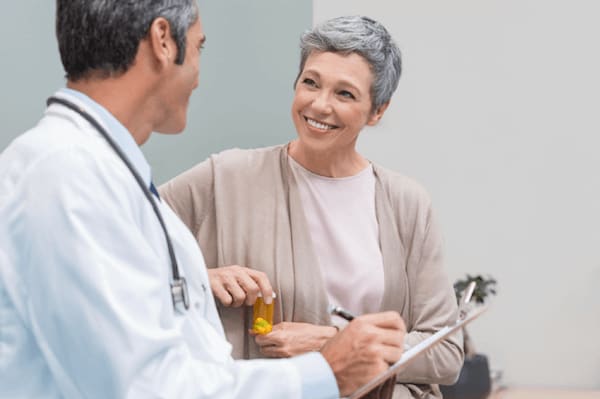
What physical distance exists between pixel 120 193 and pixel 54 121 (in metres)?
0.14

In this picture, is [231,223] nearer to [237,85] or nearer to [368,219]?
[368,219]

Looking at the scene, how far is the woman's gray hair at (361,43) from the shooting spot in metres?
2.09

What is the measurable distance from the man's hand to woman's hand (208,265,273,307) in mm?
580

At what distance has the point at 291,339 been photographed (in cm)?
195

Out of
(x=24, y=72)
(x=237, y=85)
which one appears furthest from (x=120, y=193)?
(x=237, y=85)

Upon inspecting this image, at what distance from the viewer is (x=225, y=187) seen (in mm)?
2064

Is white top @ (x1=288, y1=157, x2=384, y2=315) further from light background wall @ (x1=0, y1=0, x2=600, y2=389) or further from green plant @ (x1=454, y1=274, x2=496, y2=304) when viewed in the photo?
light background wall @ (x1=0, y1=0, x2=600, y2=389)

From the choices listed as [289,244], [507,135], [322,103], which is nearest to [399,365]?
[289,244]

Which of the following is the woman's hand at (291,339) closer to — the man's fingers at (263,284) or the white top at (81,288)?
the man's fingers at (263,284)

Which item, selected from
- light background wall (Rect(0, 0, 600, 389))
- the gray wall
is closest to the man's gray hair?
the gray wall

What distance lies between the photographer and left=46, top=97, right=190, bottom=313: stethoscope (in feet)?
3.76

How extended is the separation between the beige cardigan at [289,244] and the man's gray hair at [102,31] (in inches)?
33.6

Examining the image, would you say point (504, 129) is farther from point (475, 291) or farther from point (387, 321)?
point (387, 321)

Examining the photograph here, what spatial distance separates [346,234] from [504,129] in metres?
2.34
